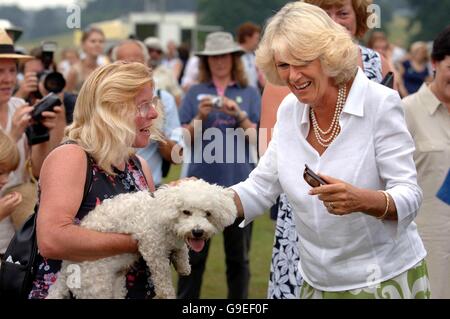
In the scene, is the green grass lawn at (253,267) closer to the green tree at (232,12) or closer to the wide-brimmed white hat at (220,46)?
the wide-brimmed white hat at (220,46)


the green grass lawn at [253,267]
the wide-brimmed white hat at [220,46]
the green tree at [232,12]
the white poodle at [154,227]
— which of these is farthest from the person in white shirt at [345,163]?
the green tree at [232,12]

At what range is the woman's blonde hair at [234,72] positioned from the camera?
840cm

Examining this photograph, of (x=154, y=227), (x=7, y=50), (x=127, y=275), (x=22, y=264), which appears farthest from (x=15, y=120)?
(x=154, y=227)

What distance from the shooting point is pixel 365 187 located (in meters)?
3.51

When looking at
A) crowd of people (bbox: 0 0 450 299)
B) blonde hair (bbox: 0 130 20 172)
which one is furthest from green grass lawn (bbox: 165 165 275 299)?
crowd of people (bbox: 0 0 450 299)

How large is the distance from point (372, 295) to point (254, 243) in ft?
25.5

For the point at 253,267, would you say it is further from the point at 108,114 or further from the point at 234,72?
the point at 108,114

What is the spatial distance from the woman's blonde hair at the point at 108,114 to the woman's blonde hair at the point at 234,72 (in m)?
4.72

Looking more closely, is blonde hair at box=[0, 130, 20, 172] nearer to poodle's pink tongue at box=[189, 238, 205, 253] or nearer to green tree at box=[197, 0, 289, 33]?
poodle's pink tongue at box=[189, 238, 205, 253]

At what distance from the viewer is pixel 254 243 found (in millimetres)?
11297

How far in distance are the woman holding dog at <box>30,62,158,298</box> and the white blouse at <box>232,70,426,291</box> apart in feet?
2.16

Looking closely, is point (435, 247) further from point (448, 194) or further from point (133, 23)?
point (133, 23)

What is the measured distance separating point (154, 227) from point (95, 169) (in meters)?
0.36
